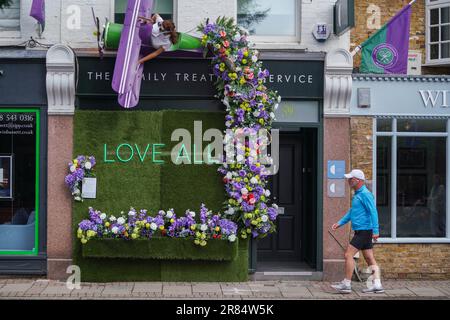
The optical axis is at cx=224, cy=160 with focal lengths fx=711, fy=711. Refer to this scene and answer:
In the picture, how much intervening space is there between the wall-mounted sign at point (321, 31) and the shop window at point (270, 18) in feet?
1.43

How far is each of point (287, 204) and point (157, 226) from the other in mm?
2840

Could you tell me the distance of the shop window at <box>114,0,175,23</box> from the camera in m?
12.8

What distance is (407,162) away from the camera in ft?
42.7

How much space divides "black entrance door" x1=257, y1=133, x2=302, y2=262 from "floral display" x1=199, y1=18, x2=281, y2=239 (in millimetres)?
1356

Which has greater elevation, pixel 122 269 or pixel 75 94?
pixel 75 94

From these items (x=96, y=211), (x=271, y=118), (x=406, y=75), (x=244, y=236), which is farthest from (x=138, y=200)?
(x=406, y=75)

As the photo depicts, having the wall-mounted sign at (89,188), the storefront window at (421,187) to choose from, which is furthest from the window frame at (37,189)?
the storefront window at (421,187)

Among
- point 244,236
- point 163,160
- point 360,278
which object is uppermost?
point 163,160

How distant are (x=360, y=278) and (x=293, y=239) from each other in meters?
1.64

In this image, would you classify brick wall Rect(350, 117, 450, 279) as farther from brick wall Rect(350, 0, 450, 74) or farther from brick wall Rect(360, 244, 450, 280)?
brick wall Rect(350, 0, 450, 74)

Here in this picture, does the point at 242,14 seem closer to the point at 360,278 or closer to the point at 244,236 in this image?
the point at 244,236

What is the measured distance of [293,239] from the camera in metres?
13.6

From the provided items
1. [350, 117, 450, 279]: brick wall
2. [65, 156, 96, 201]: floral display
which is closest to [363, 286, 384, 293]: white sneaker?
[350, 117, 450, 279]: brick wall

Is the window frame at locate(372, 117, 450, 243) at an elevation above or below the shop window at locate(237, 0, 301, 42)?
below
